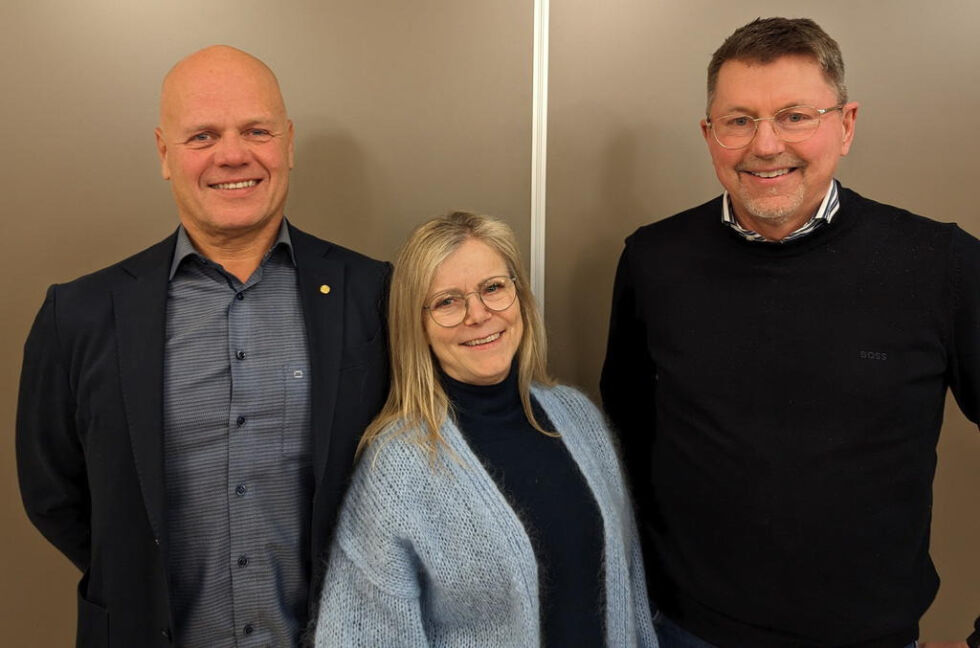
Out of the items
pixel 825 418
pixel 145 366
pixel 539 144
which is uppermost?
pixel 539 144

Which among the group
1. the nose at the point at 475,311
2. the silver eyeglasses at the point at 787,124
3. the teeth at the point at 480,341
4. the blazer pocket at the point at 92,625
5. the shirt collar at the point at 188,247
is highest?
the silver eyeglasses at the point at 787,124

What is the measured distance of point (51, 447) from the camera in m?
1.60

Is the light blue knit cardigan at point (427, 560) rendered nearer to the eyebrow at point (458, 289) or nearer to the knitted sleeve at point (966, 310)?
the eyebrow at point (458, 289)

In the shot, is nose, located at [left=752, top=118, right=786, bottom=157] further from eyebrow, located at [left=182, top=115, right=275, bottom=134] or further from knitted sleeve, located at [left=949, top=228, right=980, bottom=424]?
eyebrow, located at [left=182, top=115, right=275, bottom=134]

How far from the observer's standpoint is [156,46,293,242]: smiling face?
1495 mm

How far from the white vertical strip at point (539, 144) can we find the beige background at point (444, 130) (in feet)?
0.08

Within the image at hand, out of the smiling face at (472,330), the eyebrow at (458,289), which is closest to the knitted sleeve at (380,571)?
the smiling face at (472,330)

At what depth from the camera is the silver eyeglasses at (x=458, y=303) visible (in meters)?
1.55

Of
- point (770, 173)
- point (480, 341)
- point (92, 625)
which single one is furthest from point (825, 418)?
point (92, 625)

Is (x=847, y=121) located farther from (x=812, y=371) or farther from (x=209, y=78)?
(x=209, y=78)

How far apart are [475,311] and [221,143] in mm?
602

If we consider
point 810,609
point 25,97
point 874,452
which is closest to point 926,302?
point 874,452

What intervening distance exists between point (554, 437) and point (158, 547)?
818 millimetres

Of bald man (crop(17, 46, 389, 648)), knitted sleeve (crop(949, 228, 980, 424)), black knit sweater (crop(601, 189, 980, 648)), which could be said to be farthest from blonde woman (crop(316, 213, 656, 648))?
knitted sleeve (crop(949, 228, 980, 424))
